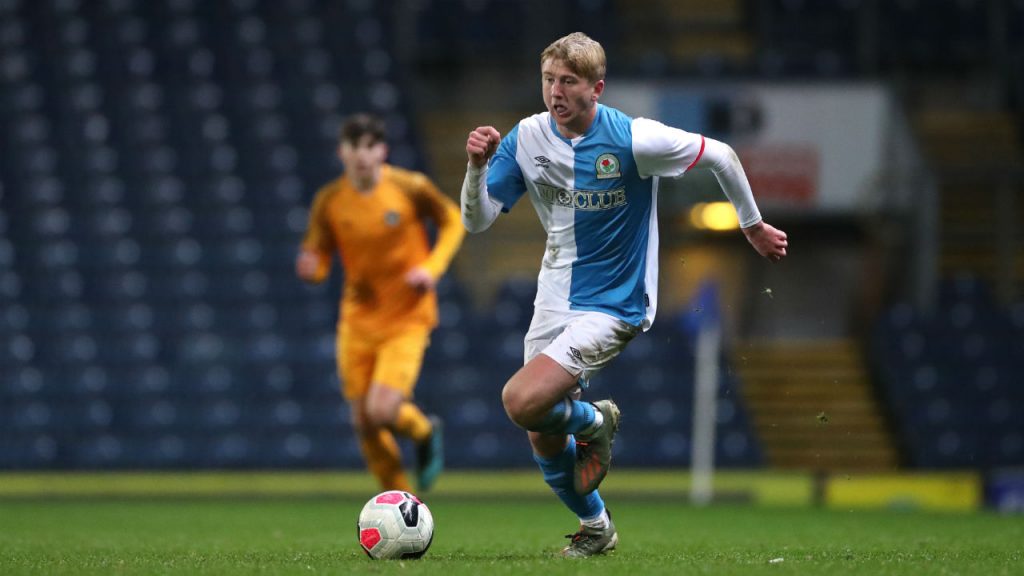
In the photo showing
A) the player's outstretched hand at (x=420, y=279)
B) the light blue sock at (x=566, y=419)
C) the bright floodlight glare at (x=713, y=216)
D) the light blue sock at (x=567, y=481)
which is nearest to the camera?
the light blue sock at (x=566, y=419)

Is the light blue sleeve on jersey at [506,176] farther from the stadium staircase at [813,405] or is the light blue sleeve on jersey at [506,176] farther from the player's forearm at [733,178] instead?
the stadium staircase at [813,405]

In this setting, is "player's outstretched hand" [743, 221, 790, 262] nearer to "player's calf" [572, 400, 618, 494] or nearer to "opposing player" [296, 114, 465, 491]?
"player's calf" [572, 400, 618, 494]

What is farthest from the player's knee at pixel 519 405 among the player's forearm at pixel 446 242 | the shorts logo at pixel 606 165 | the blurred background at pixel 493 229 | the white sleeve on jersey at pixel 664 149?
the blurred background at pixel 493 229

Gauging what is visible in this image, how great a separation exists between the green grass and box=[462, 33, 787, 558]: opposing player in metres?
0.51

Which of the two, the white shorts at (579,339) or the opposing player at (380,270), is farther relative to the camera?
the opposing player at (380,270)

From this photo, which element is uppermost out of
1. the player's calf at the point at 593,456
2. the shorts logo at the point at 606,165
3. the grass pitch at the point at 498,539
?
the shorts logo at the point at 606,165

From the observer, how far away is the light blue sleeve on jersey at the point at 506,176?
6.09 meters

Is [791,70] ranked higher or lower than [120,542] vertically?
higher

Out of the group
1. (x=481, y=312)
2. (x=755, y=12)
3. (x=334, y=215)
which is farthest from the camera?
(x=755, y=12)

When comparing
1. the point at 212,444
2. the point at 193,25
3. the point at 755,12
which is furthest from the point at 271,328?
the point at 755,12

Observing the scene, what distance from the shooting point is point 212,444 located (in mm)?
15297

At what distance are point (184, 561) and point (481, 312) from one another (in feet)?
38.7

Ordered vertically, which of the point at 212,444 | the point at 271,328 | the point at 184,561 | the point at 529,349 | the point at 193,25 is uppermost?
the point at 193,25

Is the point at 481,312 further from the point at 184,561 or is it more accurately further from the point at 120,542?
the point at 184,561
